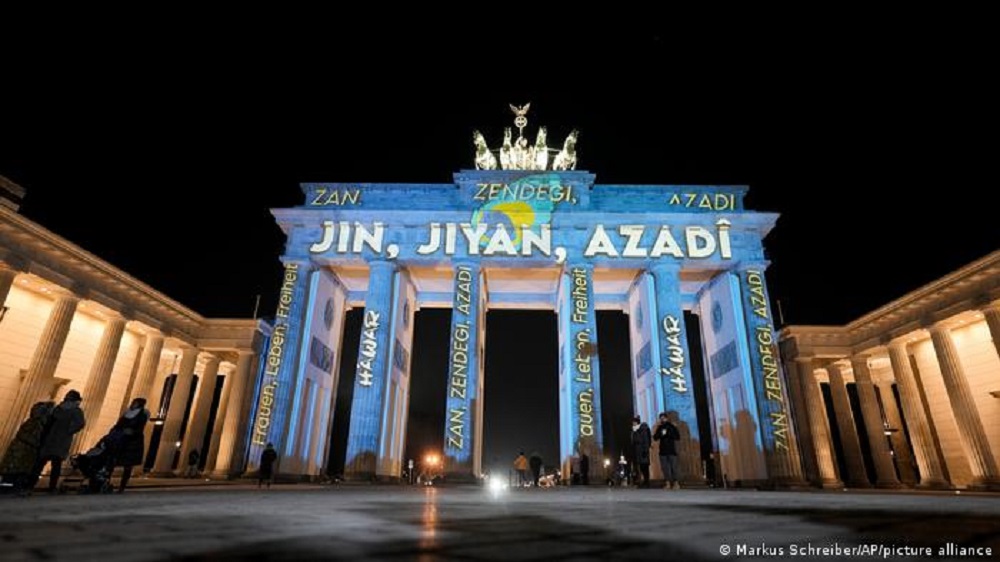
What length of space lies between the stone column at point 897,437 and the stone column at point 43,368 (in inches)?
1620

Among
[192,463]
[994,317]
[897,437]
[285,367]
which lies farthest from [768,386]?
[192,463]

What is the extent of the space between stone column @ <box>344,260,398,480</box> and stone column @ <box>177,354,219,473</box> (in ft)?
37.0

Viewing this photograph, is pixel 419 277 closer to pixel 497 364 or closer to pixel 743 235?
pixel 497 364

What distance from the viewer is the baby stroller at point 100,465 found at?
8.45m

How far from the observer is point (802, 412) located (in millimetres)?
24484

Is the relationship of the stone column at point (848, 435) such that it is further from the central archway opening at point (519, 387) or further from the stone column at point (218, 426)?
the stone column at point (218, 426)

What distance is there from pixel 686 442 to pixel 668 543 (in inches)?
766

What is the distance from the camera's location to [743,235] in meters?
23.0

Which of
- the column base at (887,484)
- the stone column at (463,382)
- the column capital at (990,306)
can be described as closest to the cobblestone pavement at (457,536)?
the stone column at (463,382)

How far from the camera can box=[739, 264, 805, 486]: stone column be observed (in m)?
19.4

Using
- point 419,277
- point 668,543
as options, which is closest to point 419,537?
point 668,543

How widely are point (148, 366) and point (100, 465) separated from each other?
746 inches

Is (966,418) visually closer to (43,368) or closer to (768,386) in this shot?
(768,386)

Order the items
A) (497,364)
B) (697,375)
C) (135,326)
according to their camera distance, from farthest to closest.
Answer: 1. (697,375)
2. (497,364)
3. (135,326)
